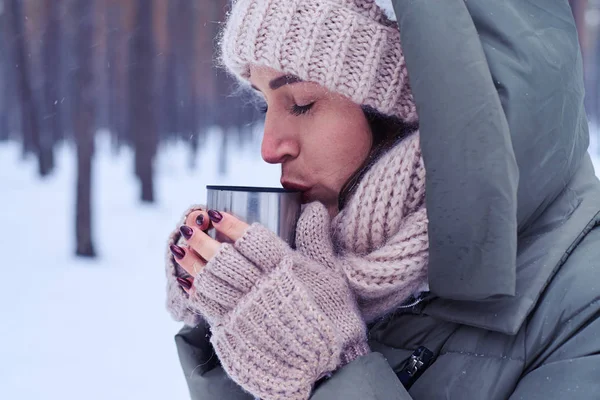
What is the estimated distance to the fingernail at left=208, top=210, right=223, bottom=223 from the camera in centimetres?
83

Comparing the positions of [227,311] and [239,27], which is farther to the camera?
[239,27]

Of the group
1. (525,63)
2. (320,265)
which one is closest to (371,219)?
(320,265)

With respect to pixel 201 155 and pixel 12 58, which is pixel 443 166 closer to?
pixel 12 58

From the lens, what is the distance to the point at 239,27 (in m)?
1.00

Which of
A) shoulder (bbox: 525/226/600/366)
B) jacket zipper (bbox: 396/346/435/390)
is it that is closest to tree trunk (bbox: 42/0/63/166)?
jacket zipper (bbox: 396/346/435/390)

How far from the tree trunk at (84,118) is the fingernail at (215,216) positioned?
3168 millimetres

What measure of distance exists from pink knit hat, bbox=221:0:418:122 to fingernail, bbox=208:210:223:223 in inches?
11.7

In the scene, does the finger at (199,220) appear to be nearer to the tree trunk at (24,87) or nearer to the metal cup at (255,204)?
the metal cup at (255,204)

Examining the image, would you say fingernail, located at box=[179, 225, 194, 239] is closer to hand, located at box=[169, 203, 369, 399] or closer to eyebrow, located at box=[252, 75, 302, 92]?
hand, located at box=[169, 203, 369, 399]

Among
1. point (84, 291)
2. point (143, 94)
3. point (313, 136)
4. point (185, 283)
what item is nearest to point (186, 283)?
point (185, 283)

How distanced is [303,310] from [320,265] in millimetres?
122

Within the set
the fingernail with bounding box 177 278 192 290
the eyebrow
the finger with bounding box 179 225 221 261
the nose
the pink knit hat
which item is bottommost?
the fingernail with bounding box 177 278 192 290

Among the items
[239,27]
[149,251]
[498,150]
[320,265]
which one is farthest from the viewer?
[149,251]

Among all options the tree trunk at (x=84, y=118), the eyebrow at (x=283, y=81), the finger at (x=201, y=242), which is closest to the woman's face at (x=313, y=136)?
the eyebrow at (x=283, y=81)
